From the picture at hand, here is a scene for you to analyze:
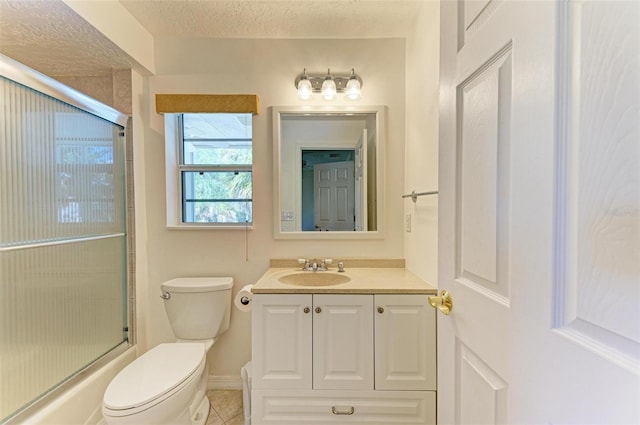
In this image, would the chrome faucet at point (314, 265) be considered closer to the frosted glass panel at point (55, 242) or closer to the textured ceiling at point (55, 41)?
the frosted glass panel at point (55, 242)

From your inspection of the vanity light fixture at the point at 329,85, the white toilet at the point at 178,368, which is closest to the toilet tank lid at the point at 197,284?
the white toilet at the point at 178,368

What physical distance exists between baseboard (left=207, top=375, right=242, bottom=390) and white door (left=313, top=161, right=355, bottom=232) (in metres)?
1.15

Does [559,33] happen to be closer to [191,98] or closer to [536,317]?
[536,317]

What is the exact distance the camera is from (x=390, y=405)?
1.36 metres

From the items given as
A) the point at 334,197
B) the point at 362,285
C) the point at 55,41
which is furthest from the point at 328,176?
the point at 55,41

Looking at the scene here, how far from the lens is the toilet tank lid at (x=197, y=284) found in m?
1.68

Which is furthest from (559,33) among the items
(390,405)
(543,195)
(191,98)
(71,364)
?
(71,364)

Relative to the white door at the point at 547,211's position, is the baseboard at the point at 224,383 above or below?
below

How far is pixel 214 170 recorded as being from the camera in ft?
6.39

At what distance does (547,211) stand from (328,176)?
4.87 ft

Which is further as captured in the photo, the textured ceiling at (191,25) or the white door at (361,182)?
the white door at (361,182)

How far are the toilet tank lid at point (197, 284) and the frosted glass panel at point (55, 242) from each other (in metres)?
0.34

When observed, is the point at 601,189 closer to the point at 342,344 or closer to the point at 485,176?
the point at 485,176

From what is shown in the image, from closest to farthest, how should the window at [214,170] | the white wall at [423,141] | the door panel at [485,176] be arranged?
1. the door panel at [485,176]
2. the white wall at [423,141]
3. the window at [214,170]
